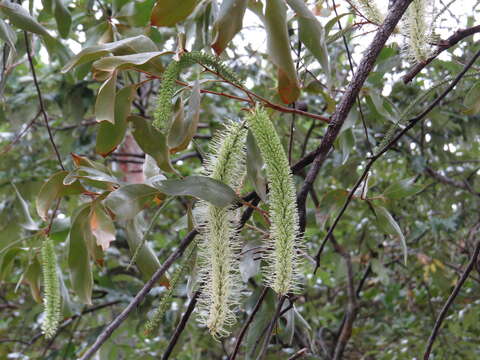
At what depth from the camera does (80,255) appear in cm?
102

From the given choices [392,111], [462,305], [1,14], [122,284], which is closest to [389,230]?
[392,111]

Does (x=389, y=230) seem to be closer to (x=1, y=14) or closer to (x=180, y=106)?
(x=180, y=106)

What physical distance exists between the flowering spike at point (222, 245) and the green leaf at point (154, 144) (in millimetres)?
66

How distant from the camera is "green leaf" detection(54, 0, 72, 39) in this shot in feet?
4.11

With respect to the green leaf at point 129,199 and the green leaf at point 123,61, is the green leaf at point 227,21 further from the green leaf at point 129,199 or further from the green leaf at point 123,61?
the green leaf at point 129,199

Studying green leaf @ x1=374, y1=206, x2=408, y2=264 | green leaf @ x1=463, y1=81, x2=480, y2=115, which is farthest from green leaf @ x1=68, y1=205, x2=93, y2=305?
green leaf @ x1=463, y1=81, x2=480, y2=115

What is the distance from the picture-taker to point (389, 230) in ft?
4.02

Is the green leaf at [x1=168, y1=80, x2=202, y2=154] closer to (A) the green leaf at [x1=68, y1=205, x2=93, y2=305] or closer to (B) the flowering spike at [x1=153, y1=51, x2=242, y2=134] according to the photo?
(B) the flowering spike at [x1=153, y1=51, x2=242, y2=134]

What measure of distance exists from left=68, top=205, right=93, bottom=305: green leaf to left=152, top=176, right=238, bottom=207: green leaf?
27 cm

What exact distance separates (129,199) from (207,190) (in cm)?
14

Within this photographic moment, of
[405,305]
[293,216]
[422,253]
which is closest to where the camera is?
[293,216]

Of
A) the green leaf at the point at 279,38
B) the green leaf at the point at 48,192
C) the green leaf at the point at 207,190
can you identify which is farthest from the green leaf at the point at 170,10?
the green leaf at the point at 48,192

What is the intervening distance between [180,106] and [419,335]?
1833 mm

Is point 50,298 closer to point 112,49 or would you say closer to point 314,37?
point 112,49
